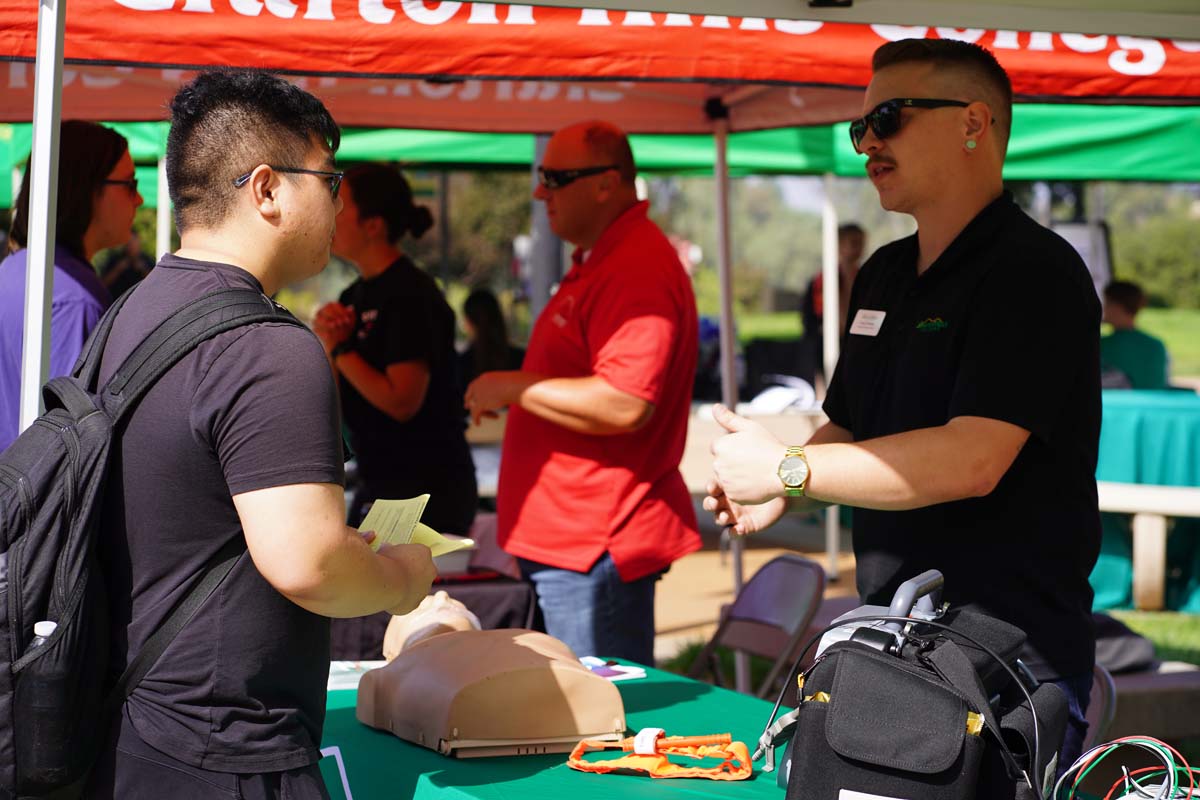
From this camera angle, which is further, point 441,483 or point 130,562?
point 441,483

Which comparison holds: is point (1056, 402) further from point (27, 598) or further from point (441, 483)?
point (441, 483)

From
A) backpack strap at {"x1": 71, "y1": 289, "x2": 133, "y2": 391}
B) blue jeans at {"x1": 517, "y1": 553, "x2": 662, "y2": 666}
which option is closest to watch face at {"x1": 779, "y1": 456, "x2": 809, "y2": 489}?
backpack strap at {"x1": 71, "y1": 289, "x2": 133, "y2": 391}

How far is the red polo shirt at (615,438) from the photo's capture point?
3168mm

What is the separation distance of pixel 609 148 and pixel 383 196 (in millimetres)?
945

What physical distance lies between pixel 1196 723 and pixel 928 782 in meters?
2.75

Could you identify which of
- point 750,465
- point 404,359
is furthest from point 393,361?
point 750,465

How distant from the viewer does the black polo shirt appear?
1.91m

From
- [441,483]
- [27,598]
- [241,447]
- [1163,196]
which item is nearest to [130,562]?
[27,598]

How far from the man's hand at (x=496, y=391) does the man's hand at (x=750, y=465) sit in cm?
129

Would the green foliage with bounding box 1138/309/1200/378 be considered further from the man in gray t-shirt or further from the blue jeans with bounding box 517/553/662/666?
the man in gray t-shirt

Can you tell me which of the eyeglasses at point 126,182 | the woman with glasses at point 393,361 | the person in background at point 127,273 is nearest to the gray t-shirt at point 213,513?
the eyeglasses at point 126,182

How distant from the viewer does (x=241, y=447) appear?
1.50 m

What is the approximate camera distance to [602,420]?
10.2ft

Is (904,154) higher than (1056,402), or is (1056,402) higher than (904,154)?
(904,154)
